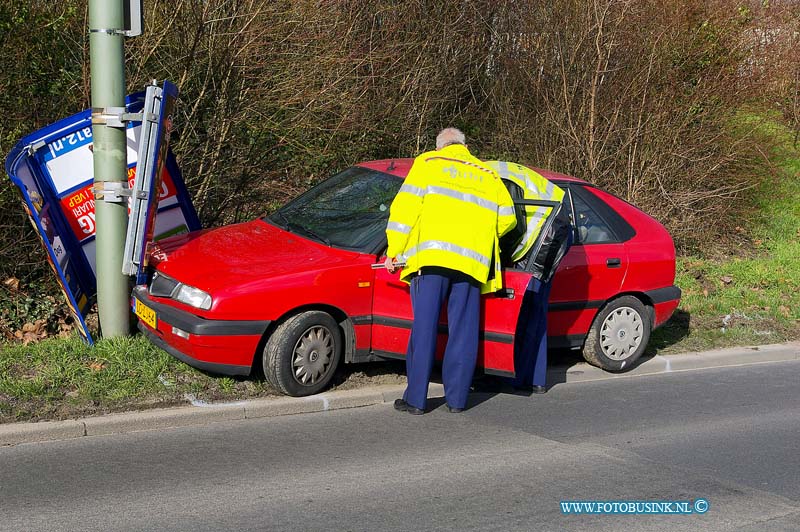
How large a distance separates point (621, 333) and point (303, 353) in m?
2.99

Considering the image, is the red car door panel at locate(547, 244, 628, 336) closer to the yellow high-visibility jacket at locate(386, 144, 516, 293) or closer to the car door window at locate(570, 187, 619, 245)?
the car door window at locate(570, 187, 619, 245)

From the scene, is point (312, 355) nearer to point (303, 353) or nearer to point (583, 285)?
point (303, 353)

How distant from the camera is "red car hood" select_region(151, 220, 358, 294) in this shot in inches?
256

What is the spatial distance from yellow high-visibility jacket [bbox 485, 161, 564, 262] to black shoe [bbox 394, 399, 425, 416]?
1326 mm

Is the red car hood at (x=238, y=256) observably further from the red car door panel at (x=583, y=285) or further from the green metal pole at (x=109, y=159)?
the red car door panel at (x=583, y=285)

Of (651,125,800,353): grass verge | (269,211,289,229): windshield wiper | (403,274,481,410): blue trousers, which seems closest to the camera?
(403,274,481,410): blue trousers

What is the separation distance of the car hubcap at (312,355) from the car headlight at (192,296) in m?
0.71

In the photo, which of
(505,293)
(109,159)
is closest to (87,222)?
(109,159)

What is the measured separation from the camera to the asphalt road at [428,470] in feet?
15.8

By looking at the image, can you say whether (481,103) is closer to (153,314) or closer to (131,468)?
(153,314)

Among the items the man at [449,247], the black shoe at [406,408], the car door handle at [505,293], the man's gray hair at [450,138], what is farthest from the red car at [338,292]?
the man's gray hair at [450,138]

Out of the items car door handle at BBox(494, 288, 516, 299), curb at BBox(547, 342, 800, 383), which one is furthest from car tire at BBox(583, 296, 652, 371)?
car door handle at BBox(494, 288, 516, 299)

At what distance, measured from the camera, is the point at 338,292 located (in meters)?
6.63

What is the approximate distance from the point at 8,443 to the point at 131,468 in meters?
0.90
